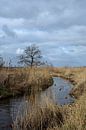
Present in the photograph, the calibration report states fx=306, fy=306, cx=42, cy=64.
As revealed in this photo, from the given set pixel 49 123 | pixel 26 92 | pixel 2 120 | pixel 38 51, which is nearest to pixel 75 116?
pixel 49 123

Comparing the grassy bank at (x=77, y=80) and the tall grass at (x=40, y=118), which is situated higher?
the tall grass at (x=40, y=118)

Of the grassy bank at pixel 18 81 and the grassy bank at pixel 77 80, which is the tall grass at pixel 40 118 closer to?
the grassy bank at pixel 18 81

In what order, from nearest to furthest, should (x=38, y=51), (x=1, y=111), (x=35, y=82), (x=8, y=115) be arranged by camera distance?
(x=8, y=115) < (x=1, y=111) < (x=35, y=82) < (x=38, y=51)

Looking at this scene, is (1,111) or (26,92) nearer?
(1,111)

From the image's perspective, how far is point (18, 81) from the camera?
22.9 metres

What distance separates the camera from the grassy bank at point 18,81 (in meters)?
20.1

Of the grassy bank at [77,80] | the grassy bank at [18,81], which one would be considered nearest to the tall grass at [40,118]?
the grassy bank at [18,81]

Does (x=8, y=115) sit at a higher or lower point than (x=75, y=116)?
lower

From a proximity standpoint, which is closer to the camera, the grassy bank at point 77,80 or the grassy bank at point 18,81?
the grassy bank at point 77,80

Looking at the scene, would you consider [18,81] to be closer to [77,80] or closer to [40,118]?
[77,80]

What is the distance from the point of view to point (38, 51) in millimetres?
61156

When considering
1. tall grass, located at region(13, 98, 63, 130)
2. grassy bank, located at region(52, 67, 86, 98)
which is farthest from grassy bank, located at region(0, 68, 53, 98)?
tall grass, located at region(13, 98, 63, 130)

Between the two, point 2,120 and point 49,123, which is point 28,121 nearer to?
point 49,123

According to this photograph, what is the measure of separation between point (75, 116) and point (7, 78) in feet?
41.6
